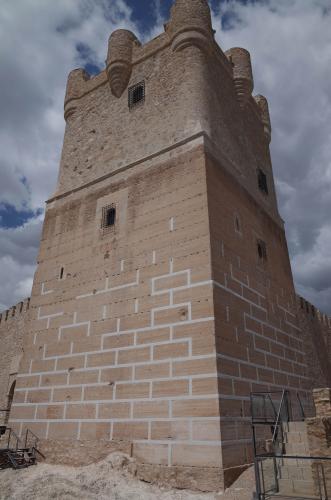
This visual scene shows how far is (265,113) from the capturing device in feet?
48.6

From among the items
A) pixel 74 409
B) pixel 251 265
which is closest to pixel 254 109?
pixel 251 265

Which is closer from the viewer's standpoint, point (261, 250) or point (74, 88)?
point (261, 250)

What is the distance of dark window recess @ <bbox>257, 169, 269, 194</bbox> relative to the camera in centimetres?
1245

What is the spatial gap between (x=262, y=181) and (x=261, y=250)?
3.03 meters

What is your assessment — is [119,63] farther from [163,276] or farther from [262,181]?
[163,276]

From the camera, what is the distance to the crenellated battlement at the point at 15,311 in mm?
16438

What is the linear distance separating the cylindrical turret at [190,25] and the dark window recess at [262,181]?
395 centimetres

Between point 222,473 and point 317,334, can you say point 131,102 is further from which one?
point 317,334

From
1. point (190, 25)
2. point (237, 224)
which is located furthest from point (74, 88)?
point (237, 224)

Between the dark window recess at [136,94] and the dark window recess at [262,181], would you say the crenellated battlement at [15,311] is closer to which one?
the dark window recess at [136,94]

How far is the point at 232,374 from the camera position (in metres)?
7.37

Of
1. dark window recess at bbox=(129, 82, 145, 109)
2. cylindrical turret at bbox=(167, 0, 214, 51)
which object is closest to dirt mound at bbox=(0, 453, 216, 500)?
dark window recess at bbox=(129, 82, 145, 109)

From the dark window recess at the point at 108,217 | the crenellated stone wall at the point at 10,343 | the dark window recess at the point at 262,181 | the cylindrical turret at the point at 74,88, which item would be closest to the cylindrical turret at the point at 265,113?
the dark window recess at the point at 262,181

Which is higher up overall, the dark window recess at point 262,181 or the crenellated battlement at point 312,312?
the dark window recess at point 262,181
